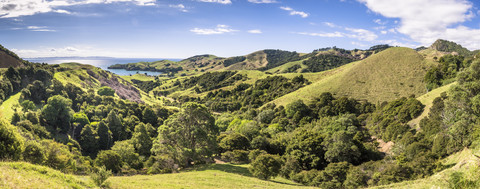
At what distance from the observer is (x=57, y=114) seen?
66625 mm

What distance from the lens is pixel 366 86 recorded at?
315ft

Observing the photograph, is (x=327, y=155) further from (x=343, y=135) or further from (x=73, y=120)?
(x=73, y=120)

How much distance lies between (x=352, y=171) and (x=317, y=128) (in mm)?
34172


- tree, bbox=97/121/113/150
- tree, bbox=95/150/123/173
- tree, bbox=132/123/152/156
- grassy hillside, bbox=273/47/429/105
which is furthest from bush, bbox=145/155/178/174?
grassy hillside, bbox=273/47/429/105

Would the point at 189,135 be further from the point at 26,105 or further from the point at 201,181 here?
the point at 26,105

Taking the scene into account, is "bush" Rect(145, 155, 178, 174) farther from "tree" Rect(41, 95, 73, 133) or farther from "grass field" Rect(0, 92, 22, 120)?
"grass field" Rect(0, 92, 22, 120)

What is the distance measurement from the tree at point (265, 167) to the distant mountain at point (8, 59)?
134 meters

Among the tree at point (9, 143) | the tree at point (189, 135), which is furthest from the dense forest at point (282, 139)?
the tree at point (189, 135)

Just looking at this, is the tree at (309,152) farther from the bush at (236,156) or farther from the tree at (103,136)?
the tree at (103,136)

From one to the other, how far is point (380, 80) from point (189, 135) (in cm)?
9059

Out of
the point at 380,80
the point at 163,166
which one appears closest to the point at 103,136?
the point at 163,166

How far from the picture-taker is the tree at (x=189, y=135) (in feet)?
136

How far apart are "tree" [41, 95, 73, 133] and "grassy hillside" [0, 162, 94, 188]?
63.6 m

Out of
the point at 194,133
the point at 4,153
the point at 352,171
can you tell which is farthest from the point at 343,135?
the point at 4,153
